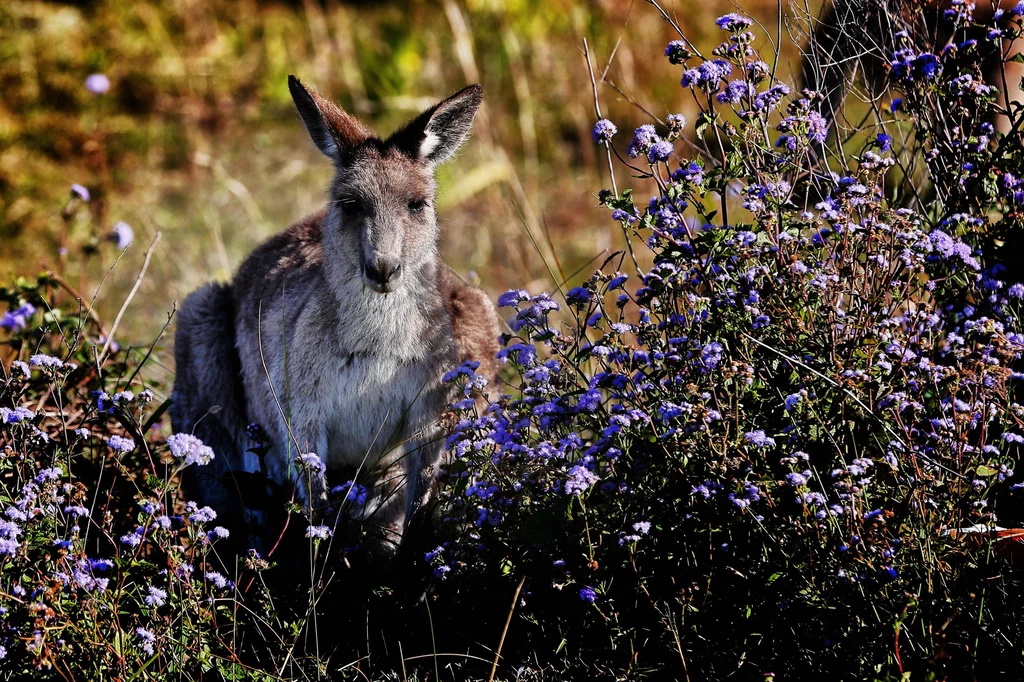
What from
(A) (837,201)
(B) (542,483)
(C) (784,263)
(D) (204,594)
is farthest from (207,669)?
(A) (837,201)

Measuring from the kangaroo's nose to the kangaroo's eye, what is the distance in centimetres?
33

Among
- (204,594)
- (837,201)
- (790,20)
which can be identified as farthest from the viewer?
(790,20)

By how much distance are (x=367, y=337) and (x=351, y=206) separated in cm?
55

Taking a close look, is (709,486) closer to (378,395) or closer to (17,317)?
(378,395)

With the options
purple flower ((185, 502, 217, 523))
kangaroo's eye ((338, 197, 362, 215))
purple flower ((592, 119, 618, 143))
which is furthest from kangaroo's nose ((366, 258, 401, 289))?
purple flower ((185, 502, 217, 523))

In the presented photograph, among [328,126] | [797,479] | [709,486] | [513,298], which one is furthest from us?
[328,126]

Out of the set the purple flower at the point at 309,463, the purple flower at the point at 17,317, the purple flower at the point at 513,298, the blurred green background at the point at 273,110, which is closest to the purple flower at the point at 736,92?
the purple flower at the point at 513,298

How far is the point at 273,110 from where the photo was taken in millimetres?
10359

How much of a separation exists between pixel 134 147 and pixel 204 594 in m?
7.02

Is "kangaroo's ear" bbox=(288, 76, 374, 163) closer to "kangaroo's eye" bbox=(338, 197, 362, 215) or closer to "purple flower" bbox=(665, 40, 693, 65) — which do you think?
"kangaroo's eye" bbox=(338, 197, 362, 215)

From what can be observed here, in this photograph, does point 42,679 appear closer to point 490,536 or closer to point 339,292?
point 490,536

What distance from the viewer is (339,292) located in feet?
14.3

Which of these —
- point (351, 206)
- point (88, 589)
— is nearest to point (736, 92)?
point (351, 206)

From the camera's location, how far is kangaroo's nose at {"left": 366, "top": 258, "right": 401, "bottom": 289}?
4.07 meters
